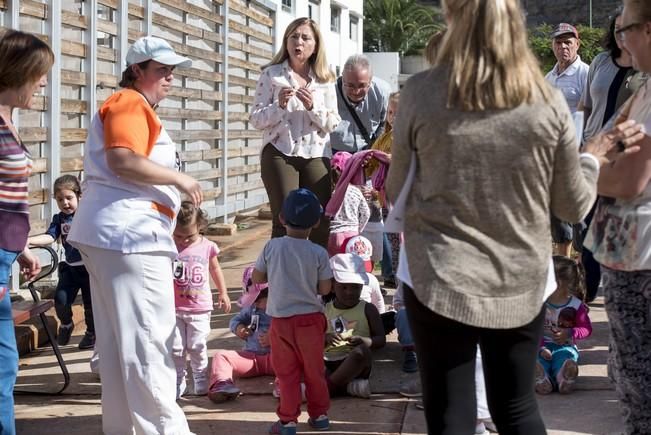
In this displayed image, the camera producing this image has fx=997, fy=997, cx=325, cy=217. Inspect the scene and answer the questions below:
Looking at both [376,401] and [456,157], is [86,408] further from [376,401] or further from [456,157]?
[456,157]

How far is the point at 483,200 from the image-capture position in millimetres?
2920

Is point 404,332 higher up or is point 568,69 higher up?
point 568,69

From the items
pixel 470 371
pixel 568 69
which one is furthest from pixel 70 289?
pixel 568 69

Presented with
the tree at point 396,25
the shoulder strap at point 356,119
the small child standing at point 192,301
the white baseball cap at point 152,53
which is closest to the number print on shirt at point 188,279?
the small child standing at point 192,301

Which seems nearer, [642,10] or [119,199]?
[642,10]

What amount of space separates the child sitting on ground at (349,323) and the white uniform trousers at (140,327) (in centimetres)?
127

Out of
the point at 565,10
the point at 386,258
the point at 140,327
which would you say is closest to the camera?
the point at 140,327

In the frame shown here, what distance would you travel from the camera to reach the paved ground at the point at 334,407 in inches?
191

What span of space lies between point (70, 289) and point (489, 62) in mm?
4501

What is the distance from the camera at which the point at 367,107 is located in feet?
22.9

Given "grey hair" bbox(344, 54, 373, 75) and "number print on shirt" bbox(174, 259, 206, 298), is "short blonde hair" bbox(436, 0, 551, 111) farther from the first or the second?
"grey hair" bbox(344, 54, 373, 75)

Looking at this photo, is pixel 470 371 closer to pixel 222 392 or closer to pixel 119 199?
pixel 119 199

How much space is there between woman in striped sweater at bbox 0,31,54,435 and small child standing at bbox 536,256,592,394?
270 cm

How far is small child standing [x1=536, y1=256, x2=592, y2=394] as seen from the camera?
527cm
